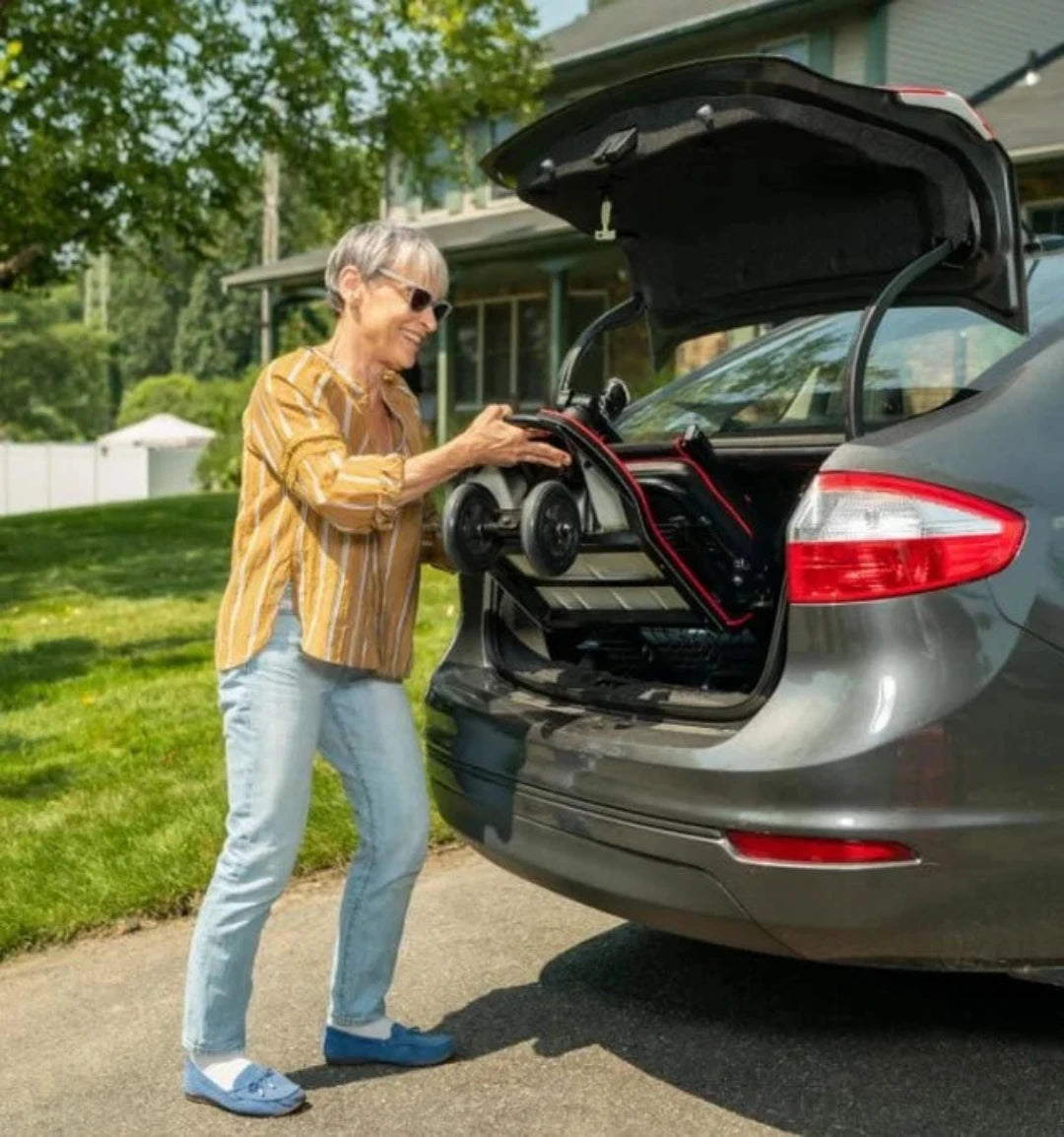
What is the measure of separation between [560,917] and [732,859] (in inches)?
61.2

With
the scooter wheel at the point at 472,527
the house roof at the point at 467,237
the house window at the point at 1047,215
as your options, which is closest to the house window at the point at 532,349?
the house roof at the point at 467,237

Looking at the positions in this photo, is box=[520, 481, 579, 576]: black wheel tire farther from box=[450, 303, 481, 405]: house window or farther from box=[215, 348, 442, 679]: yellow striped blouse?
box=[450, 303, 481, 405]: house window

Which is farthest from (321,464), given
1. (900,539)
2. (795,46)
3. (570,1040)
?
(795,46)

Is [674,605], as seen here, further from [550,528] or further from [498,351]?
[498,351]

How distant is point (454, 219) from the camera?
24750 mm

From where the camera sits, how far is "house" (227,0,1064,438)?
18172 millimetres

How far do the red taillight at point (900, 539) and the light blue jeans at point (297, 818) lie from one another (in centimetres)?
99

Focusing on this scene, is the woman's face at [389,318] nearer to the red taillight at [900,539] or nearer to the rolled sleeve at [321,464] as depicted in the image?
the rolled sleeve at [321,464]

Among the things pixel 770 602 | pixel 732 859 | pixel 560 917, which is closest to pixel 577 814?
pixel 732 859

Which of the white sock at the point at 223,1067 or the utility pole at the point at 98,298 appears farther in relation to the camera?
the utility pole at the point at 98,298

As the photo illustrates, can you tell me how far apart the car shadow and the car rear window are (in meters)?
1.28

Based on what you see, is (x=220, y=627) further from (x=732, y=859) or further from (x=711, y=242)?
(x=711, y=242)

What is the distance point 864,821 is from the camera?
9.25ft

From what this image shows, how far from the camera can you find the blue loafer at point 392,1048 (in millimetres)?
3500
